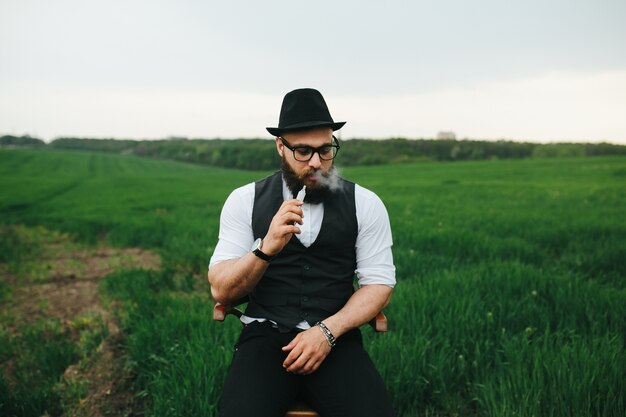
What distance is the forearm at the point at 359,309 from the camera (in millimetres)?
2275

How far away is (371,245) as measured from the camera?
2.49 m

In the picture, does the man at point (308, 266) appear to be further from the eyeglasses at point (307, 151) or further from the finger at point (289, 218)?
the finger at point (289, 218)

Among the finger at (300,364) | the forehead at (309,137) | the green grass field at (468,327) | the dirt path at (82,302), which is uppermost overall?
the forehead at (309,137)

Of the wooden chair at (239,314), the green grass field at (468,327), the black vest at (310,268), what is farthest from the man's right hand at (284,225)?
the green grass field at (468,327)

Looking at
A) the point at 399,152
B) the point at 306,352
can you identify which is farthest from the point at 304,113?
the point at 399,152

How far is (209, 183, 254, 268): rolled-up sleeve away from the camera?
2.45m

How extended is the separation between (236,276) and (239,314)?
540mm

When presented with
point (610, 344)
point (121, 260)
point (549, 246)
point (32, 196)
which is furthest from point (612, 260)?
point (32, 196)

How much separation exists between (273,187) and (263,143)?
99.3m

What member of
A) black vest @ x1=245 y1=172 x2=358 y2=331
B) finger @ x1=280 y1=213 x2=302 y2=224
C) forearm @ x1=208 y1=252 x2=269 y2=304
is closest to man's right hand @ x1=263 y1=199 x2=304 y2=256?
finger @ x1=280 y1=213 x2=302 y2=224

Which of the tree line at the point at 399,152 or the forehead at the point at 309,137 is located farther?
the tree line at the point at 399,152

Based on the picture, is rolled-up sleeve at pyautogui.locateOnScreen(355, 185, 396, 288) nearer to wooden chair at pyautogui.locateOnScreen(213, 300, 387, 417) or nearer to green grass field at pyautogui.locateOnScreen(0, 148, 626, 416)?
wooden chair at pyautogui.locateOnScreen(213, 300, 387, 417)

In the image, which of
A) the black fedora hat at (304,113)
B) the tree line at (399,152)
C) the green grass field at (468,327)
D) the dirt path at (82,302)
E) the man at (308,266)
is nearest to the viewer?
the man at (308,266)

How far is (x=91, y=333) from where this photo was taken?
171 inches
